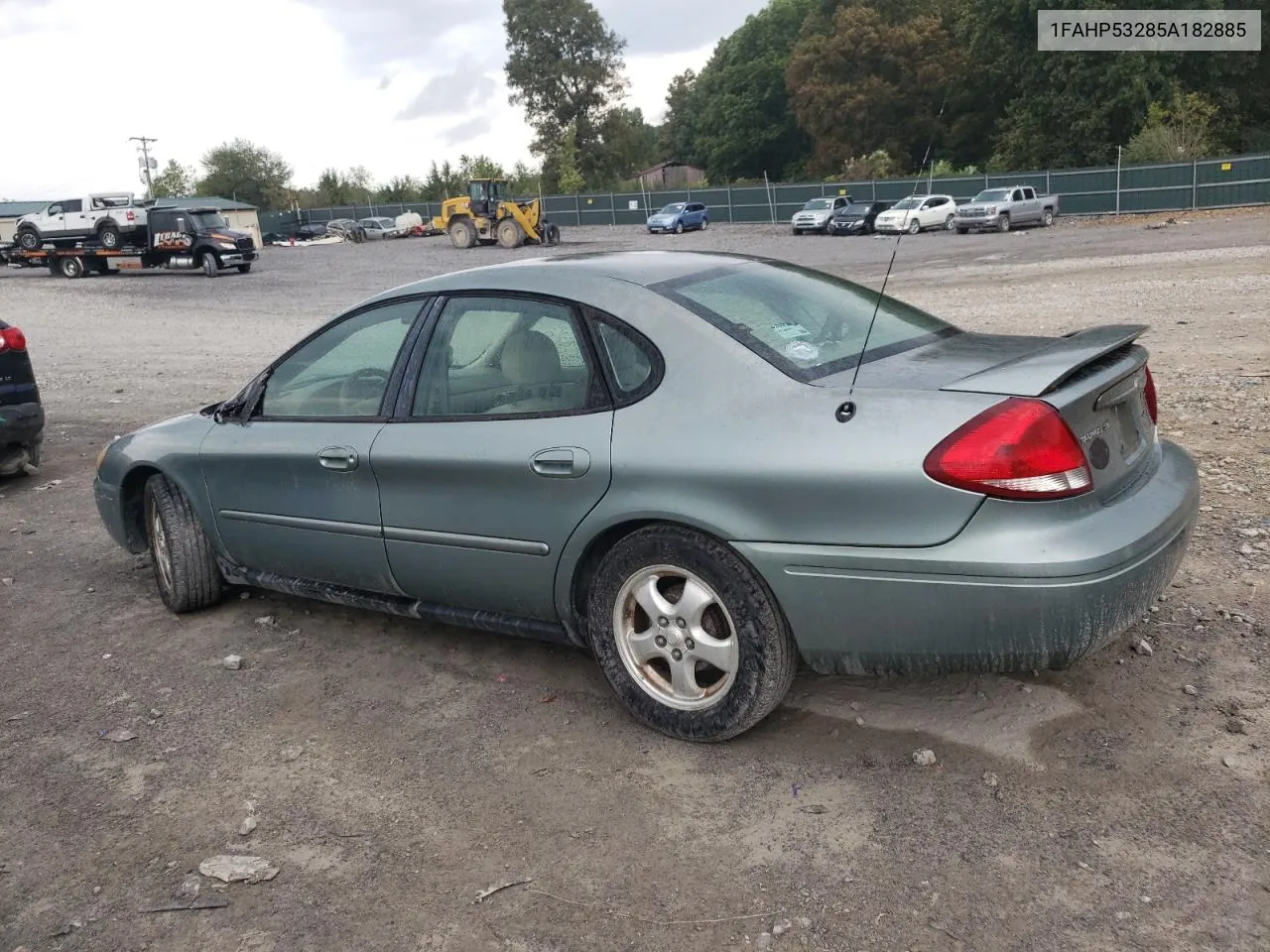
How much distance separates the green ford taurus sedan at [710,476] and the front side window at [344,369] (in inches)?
0.4

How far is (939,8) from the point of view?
2557 inches

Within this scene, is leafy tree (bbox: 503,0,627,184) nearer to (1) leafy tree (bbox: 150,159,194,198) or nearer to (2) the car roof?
(1) leafy tree (bbox: 150,159,194,198)

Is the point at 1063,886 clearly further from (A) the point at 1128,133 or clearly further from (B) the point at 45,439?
(A) the point at 1128,133

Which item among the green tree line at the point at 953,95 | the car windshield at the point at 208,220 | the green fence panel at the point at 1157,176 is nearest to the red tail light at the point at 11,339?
the car windshield at the point at 208,220

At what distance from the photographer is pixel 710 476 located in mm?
3305

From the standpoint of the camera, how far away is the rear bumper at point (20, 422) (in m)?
7.50

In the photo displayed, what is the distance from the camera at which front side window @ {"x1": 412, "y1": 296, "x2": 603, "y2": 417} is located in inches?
148

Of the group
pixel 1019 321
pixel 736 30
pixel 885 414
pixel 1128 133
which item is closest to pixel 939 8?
pixel 1128 133

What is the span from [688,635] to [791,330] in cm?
104

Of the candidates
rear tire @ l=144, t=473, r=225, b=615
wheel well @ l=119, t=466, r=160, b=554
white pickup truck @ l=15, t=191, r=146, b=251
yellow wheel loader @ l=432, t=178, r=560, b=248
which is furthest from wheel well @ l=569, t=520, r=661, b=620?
yellow wheel loader @ l=432, t=178, r=560, b=248

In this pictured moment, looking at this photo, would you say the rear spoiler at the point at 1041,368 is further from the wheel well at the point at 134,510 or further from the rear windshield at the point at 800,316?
the wheel well at the point at 134,510

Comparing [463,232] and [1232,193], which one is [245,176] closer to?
[463,232]

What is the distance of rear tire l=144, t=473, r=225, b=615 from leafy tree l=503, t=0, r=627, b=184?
3432 inches

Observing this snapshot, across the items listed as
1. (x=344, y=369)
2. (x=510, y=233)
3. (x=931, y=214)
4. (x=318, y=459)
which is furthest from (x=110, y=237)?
(x=318, y=459)
